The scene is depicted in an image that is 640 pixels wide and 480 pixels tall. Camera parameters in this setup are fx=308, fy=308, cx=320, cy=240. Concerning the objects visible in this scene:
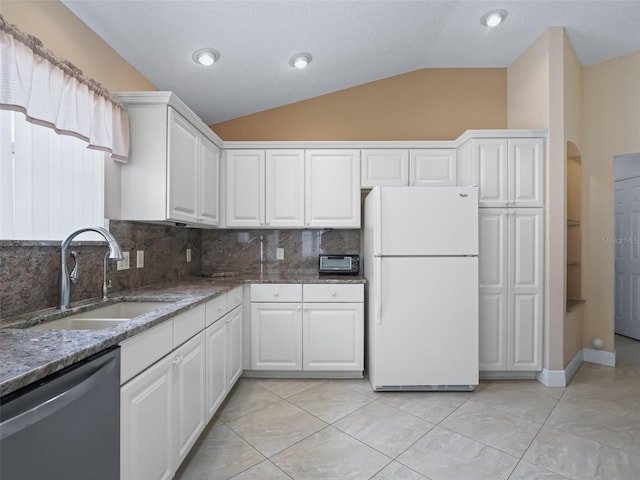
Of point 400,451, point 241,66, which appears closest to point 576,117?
point 241,66

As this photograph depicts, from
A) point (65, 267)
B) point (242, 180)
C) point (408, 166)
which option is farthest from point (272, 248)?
point (65, 267)

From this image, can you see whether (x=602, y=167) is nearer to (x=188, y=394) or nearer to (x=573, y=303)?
(x=573, y=303)

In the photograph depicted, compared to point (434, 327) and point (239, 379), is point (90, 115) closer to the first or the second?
point (239, 379)

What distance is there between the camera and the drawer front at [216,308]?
1858 mm

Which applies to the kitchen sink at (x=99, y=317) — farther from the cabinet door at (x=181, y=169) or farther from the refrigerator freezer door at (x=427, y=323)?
the refrigerator freezer door at (x=427, y=323)

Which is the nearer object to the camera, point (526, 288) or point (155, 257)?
point (155, 257)

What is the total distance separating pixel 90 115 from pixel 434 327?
2565mm

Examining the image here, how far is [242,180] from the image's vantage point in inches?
114

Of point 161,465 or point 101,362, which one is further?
point 161,465

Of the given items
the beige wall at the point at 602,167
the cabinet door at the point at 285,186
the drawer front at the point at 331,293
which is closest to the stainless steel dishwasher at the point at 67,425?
the drawer front at the point at 331,293

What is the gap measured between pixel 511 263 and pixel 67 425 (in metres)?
2.87

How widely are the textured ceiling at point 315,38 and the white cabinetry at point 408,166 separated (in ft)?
2.81

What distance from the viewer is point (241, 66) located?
2.43 meters

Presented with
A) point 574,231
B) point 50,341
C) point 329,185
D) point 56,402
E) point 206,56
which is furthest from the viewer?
point 574,231
